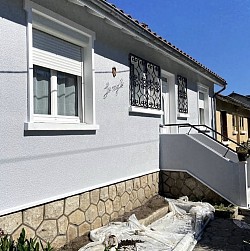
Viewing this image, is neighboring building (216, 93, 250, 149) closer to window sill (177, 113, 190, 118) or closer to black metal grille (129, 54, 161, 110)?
window sill (177, 113, 190, 118)

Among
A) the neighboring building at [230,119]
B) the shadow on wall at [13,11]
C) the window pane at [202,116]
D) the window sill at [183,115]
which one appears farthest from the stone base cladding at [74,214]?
the neighboring building at [230,119]

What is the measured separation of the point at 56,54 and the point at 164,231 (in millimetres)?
4173

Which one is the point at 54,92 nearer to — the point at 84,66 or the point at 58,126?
the point at 58,126

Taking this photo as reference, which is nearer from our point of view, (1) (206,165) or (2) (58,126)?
(2) (58,126)

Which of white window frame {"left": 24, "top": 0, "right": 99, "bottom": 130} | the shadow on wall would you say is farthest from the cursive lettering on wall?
the shadow on wall

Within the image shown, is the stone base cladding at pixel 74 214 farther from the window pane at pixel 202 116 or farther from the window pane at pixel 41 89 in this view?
the window pane at pixel 202 116

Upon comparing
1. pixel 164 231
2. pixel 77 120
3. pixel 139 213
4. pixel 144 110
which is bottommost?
pixel 164 231

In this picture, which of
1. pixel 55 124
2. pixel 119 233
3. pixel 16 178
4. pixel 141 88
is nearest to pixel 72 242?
pixel 119 233

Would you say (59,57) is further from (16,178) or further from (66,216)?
(66,216)

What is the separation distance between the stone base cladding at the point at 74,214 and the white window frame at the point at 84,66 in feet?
4.29

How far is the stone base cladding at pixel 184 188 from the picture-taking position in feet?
29.8

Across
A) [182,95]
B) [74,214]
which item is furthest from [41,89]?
[182,95]

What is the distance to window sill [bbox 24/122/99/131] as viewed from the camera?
4797 millimetres

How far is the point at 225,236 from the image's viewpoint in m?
6.68
